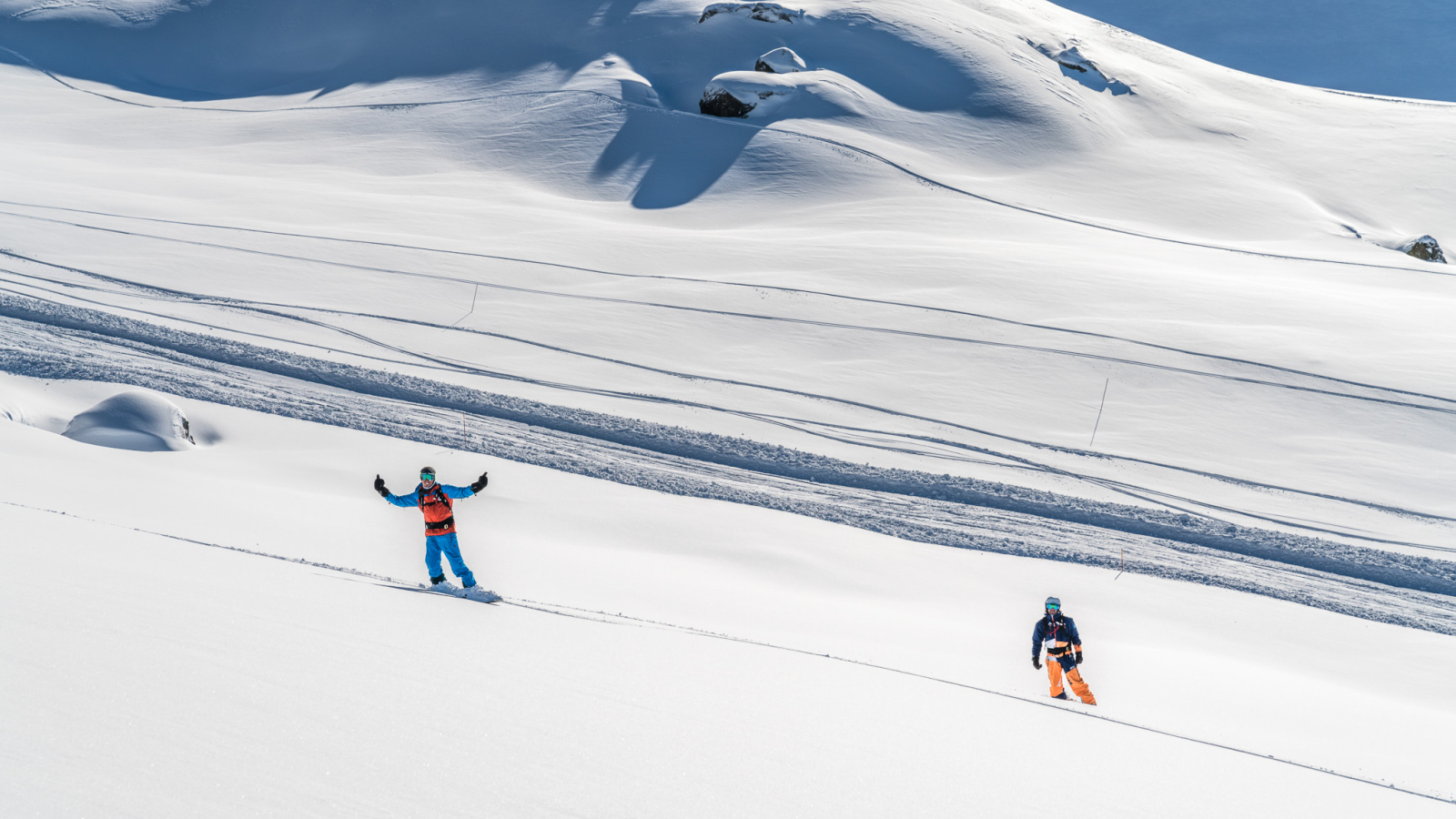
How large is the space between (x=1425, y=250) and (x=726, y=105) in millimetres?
20830

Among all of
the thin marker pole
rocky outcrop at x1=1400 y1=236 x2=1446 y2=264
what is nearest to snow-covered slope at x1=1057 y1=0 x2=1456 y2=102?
rocky outcrop at x1=1400 y1=236 x2=1446 y2=264

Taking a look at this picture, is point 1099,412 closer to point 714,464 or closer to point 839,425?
point 839,425

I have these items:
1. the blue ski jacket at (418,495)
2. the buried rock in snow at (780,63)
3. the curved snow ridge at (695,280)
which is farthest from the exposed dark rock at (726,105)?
the blue ski jacket at (418,495)

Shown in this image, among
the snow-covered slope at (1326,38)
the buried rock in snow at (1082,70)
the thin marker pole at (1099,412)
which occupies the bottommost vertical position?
the thin marker pole at (1099,412)

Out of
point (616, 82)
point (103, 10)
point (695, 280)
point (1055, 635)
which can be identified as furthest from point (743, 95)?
point (103, 10)

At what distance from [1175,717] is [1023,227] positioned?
57.9ft

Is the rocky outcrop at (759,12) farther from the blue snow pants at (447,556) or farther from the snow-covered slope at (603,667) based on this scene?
the blue snow pants at (447,556)

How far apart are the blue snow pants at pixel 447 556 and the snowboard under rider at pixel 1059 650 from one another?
4.47 meters

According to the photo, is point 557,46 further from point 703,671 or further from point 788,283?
point 703,671

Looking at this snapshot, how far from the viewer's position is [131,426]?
9.38m

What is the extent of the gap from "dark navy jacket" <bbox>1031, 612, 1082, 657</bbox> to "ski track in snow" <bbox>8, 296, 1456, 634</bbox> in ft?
10.0

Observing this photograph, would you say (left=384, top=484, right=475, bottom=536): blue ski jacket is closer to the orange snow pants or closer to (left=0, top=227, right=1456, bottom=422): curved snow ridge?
the orange snow pants

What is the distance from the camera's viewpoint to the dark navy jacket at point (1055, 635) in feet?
20.7

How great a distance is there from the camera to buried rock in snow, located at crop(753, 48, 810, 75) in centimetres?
2945
